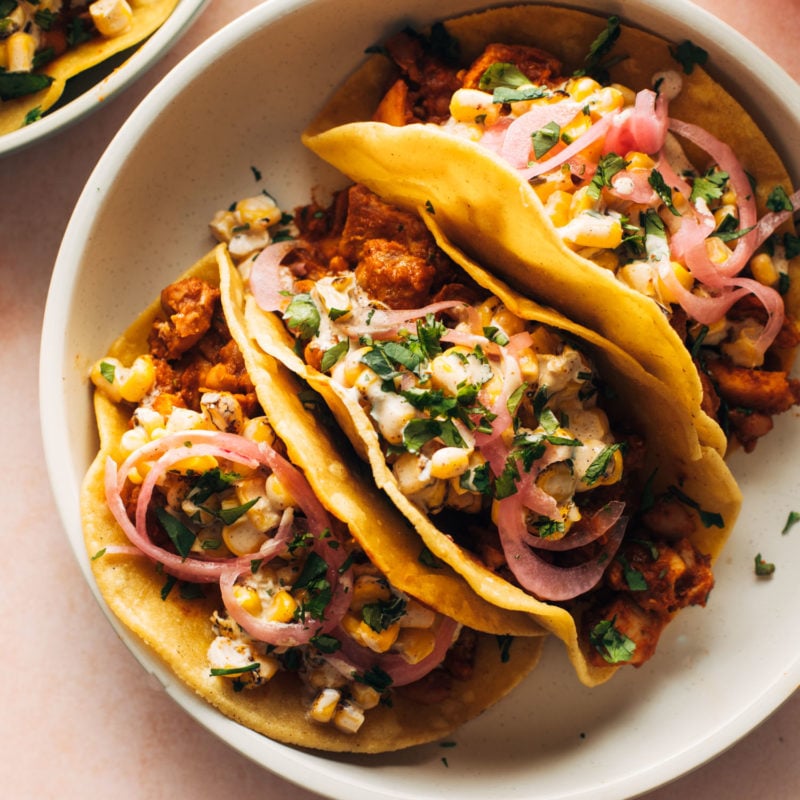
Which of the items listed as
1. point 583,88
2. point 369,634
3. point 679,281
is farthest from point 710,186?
point 369,634

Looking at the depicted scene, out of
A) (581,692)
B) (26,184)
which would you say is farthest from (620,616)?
(26,184)

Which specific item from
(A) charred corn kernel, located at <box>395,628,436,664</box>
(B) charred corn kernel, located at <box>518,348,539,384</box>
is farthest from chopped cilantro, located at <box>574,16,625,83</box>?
(A) charred corn kernel, located at <box>395,628,436,664</box>

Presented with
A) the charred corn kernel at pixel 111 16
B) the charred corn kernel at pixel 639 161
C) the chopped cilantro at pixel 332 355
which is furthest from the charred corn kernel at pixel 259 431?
the charred corn kernel at pixel 111 16

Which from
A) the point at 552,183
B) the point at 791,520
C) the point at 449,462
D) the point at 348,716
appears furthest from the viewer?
the point at 791,520

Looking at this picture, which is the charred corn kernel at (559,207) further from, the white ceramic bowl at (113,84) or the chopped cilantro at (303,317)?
the white ceramic bowl at (113,84)

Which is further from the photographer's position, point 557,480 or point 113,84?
point 113,84

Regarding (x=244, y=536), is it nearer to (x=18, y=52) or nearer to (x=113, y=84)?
(x=113, y=84)
